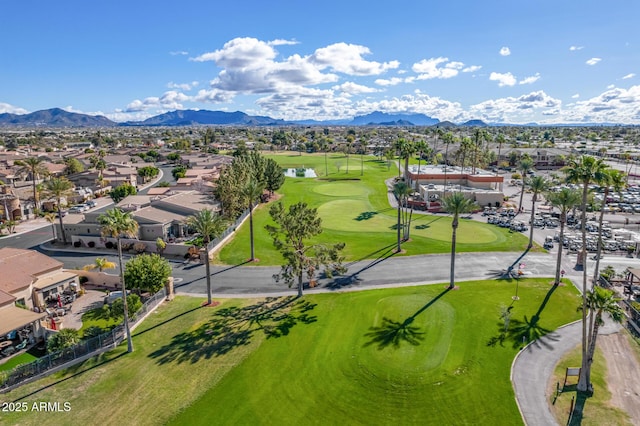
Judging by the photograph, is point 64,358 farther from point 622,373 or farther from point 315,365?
point 622,373

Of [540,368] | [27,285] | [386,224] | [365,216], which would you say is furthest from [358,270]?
[27,285]

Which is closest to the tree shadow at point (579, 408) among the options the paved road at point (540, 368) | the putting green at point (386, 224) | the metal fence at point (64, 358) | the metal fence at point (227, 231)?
the paved road at point (540, 368)

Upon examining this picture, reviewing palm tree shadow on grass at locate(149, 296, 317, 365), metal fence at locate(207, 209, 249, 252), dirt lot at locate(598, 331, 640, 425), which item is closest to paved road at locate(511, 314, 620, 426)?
dirt lot at locate(598, 331, 640, 425)

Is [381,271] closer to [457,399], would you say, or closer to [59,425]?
[457,399]

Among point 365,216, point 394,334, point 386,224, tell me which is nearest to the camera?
point 394,334

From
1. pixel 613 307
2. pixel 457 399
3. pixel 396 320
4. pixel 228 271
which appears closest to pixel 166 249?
pixel 228 271

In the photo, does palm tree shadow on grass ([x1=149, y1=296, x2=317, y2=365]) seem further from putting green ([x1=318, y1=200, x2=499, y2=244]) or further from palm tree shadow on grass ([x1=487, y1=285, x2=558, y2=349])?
putting green ([x1=318, y1=200, x2=499, y2=244])
